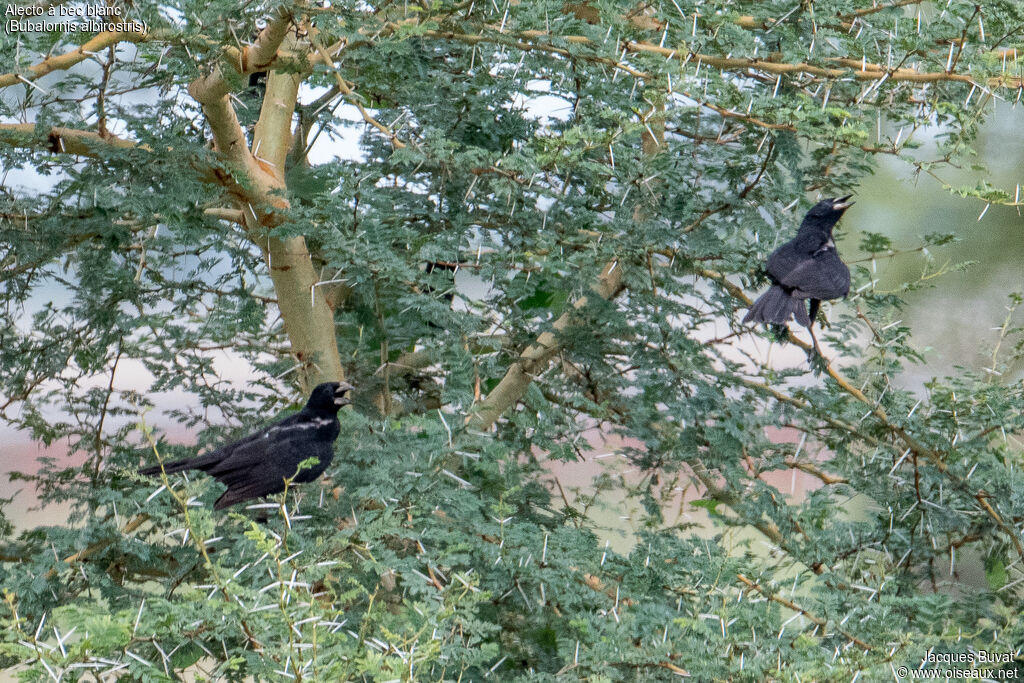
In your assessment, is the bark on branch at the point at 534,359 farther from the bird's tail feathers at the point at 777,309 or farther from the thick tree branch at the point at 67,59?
the thick tree branch at the point at 67,59

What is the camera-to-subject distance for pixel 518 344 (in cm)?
211

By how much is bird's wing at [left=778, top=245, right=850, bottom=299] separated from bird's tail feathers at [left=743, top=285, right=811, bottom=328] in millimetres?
14

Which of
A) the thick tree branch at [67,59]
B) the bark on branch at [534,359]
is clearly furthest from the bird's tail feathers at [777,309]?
the thick tree branch at [67,59]

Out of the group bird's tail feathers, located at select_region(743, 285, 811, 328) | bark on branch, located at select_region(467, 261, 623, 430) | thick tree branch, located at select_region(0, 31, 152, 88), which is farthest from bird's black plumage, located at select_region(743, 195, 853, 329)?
thick tree branch, located at select_region(0, 31, 152, 88)

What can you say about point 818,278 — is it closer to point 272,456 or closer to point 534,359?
point 534,359

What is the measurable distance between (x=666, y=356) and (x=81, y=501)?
48.7 inches

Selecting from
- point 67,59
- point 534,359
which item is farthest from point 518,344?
point 67,59

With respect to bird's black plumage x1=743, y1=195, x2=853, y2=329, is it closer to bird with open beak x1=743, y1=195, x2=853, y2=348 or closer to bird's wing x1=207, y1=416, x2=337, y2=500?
bird with open beak x1=743, y1=195, x2=853, y2=348

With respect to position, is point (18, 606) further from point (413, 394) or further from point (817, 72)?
point (817, 72)

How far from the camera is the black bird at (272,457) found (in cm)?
158

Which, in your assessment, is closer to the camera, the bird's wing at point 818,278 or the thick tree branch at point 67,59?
the thick tree branch at point 67,59

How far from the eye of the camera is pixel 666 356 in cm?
195

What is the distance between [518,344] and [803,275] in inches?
26.9

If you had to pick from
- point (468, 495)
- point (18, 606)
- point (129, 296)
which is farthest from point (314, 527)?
point (129, 296)
